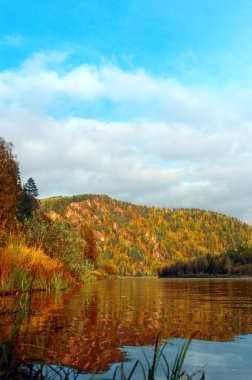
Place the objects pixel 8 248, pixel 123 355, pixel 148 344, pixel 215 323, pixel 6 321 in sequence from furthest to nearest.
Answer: pixel 8 248 < pixel 215 323 < pixel 6 321 < pixel 148 344 < pixel 123 355

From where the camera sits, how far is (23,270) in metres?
12.5

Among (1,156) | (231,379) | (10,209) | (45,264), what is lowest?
(231,379)

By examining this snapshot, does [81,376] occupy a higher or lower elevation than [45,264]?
lower

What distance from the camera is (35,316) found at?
745 cm

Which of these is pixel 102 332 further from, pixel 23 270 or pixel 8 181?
pixel 8 181

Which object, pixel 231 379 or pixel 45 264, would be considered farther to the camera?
pixel 45 264

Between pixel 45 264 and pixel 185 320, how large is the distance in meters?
11.2

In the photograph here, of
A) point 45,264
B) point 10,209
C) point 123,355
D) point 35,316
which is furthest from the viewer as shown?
point 10,209

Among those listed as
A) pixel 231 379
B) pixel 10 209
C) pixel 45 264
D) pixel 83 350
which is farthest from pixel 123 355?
pixel 10 209

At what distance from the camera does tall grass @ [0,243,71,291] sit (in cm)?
1193

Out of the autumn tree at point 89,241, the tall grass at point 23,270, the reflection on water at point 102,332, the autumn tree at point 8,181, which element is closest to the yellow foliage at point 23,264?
the tall grass at point 23,270

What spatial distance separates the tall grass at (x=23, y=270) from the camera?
39.1ft

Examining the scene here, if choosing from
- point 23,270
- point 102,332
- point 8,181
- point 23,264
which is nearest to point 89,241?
point 8,181

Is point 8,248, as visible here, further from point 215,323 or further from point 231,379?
point 231,379
